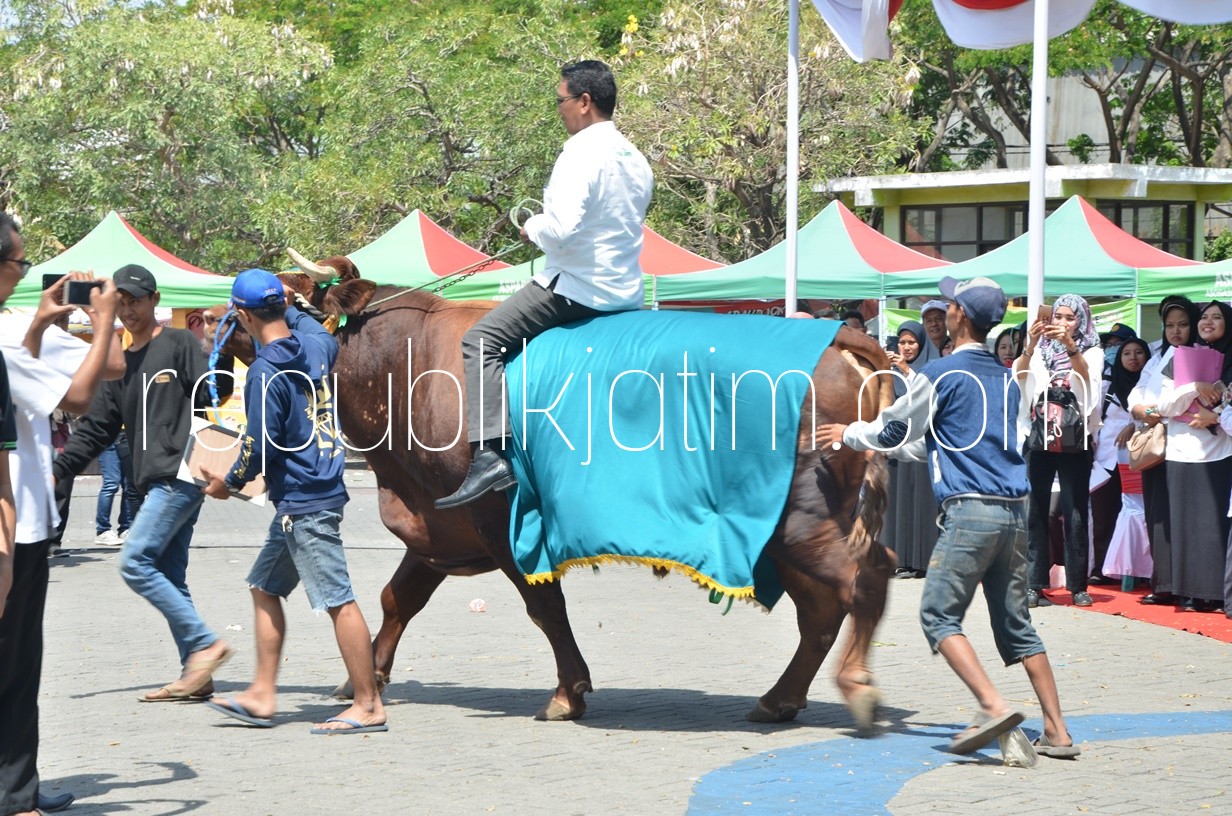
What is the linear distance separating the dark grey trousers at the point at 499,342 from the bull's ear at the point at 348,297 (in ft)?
2.62

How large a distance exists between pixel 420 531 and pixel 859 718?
2319mm

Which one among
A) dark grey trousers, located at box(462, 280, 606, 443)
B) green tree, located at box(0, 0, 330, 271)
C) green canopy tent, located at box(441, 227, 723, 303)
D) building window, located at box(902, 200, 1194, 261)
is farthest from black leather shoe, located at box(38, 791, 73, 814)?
building window, located at box(902, 200, 1194, 261)

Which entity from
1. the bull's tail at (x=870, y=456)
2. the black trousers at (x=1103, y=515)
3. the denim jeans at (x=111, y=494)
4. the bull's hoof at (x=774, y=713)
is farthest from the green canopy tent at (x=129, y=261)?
the bull's tail at (x=870, y=456)

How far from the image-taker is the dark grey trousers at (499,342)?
7.25m

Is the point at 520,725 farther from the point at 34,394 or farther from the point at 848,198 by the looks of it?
the point at 848,198

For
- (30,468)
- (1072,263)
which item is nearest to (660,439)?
(30,468)

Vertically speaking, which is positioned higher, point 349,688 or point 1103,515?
point 1103,515

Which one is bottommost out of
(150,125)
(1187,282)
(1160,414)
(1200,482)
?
(1200,482)

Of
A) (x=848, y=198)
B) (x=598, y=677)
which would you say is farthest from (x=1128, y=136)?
(x=598, y=677)

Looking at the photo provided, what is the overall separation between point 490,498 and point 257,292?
4.61 ft

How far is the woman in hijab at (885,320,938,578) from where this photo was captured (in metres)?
12.6

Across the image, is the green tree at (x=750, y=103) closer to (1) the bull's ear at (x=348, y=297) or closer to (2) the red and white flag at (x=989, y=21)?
(2) the red and white flag at (x=989, y=21)

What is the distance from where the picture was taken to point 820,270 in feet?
58.9

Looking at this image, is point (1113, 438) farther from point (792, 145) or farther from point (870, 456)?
point (870, 456)
